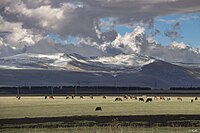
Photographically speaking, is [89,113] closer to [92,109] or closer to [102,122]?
[92,109]

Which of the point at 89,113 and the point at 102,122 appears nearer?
the point at 102,122

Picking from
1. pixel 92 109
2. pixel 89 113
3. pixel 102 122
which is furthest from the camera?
pixel 92 109

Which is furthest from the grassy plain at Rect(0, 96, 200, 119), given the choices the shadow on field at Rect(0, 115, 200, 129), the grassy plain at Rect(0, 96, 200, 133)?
the shadow on field at Rect(0, 115, 200, 129)

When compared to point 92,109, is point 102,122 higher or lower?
lower

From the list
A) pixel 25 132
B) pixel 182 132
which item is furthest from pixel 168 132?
pixel 25 132

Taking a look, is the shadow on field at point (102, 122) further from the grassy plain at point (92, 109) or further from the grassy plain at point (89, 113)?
the grassy plain at point (92, 109)

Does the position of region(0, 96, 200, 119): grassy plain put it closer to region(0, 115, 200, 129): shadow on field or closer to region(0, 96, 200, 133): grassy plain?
region(0, 96, 200, 133): grassy plain

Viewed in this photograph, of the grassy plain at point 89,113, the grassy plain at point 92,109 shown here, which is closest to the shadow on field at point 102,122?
the grassy plain at point 89,113

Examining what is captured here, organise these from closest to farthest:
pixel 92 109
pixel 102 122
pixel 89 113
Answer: pixel 102 122 < pixel 89 113 < pixel 92 109

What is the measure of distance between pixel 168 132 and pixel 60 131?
9.22m

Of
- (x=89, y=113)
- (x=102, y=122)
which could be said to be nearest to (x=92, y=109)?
(x=89, y=113)

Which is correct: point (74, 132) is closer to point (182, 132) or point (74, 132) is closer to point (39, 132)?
point (39, 132)

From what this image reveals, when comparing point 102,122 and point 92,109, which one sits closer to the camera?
point 102,122

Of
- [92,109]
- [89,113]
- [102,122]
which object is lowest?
[102,122]
